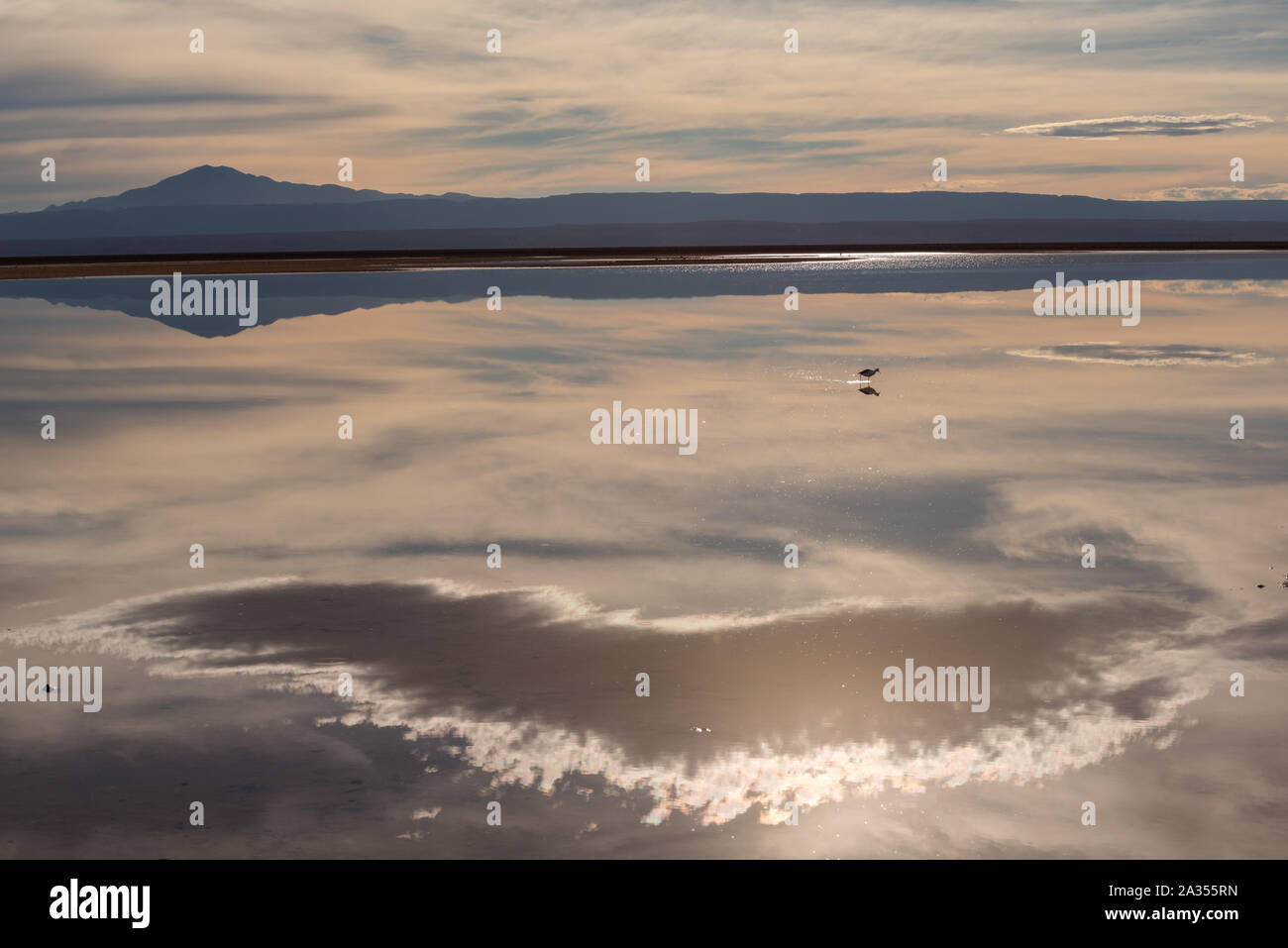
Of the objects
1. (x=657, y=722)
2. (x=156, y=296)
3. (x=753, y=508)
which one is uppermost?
(x=156, y=296)

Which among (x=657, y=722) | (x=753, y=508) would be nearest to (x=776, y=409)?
(x=753, y=508)

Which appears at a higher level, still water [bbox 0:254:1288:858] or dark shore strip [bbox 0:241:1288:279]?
dark shore strip [bbox 0:241:1288:279]

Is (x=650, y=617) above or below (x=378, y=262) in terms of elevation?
below

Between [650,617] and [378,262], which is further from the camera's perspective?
[378,262]

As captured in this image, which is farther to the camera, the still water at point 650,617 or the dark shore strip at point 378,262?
the dark shore strip at point 378,262

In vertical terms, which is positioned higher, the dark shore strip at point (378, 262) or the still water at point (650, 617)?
the dark shore strip at point (378, 262)

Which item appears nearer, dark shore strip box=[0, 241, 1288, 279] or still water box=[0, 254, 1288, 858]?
still water box=[0, 254, 1288, 858]
